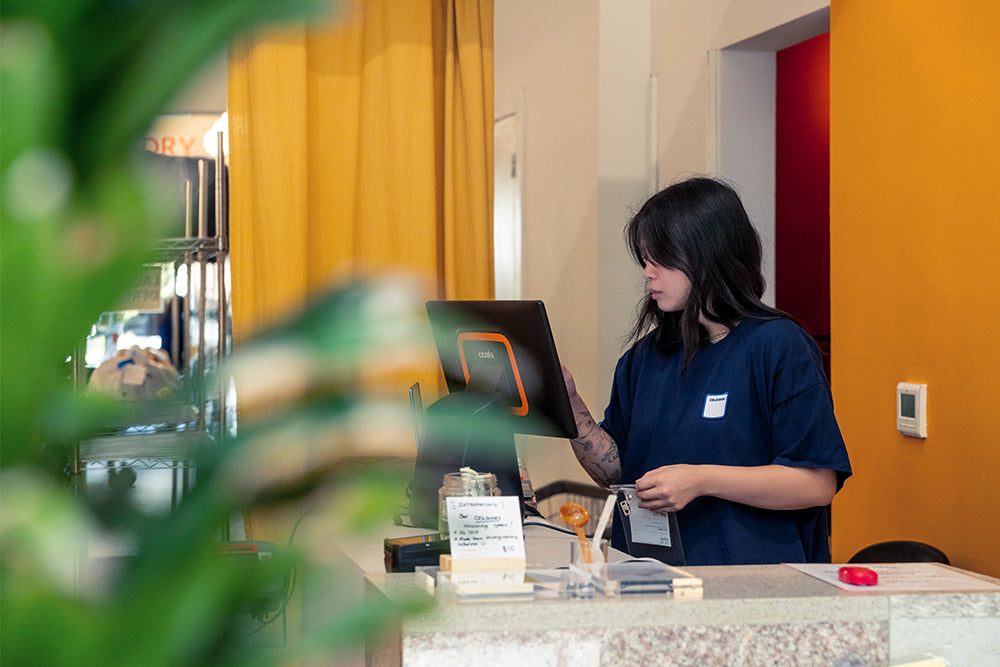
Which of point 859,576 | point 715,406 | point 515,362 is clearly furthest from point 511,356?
point 859,576

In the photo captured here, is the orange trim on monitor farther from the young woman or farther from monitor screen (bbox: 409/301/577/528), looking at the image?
the young woman

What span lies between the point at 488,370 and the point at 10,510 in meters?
1.89

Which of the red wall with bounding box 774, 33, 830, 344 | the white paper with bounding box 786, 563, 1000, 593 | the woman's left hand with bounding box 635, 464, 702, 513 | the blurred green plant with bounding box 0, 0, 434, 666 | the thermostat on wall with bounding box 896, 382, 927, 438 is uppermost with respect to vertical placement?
the red wall with bounding box 774, 33, 830, 344

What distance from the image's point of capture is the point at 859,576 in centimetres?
136

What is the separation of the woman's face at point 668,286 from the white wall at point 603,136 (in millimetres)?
1428

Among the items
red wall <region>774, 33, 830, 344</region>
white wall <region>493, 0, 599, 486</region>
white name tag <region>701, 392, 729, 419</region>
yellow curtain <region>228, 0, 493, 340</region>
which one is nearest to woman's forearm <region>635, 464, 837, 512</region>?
white name tag <region>701, 392, 729, 419</region>

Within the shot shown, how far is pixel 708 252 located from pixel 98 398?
1.84 meters

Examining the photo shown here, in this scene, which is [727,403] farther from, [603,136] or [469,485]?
[603,136]

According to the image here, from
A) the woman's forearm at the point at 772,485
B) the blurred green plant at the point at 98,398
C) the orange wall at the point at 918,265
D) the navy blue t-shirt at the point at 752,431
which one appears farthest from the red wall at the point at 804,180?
the blurred green plant at the point at 98,398

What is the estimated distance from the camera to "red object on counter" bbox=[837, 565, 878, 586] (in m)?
1.36

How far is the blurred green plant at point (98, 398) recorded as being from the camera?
0.89ft

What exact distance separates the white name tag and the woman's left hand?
20 cm

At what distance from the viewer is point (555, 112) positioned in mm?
4301

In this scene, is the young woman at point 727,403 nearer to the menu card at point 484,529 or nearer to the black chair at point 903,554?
the black chair at point 903,554
